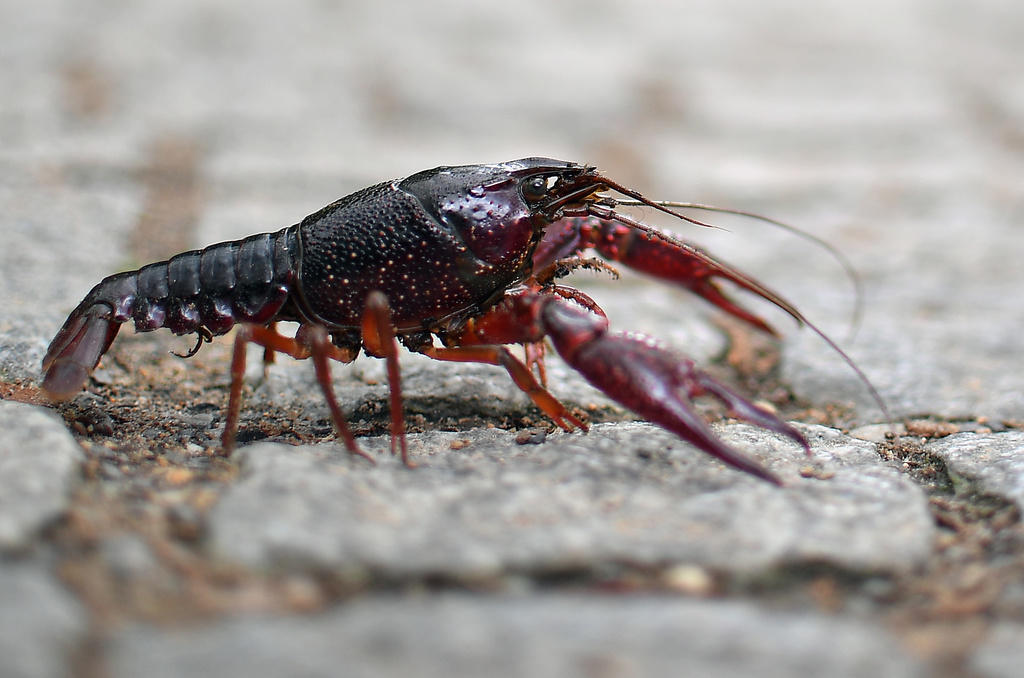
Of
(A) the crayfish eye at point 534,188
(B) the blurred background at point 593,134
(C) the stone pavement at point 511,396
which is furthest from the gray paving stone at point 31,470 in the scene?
(A) the crayfish eye at point 534,188

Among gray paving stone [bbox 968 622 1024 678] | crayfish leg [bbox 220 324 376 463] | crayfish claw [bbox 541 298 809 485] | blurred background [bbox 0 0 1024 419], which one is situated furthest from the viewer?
blurred background [bbox 0 0 1024 419]

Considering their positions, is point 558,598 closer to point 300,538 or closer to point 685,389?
point 300,538

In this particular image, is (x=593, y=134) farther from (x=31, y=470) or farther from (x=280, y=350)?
(x=31, y=470)

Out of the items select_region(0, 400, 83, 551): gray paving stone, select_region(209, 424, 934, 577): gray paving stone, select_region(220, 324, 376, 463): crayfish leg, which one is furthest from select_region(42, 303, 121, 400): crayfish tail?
select_region(209, 424, 934, 577): gray paving stone

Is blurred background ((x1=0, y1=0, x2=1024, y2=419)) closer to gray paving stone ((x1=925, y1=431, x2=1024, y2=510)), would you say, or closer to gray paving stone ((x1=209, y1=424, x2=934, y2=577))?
gray paving stone ((x1=925, y1=431, x2=1024, y2=510))

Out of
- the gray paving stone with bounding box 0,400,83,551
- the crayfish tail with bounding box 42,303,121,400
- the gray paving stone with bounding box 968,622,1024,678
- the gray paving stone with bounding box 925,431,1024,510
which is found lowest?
the gray paving stone with bounding box 968,622,1024,678

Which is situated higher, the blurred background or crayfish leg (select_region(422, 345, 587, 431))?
the blurred background

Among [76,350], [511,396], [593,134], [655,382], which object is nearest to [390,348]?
[511,396]

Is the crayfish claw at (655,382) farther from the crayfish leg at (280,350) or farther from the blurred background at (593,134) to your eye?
the blurred background at (593,134)
